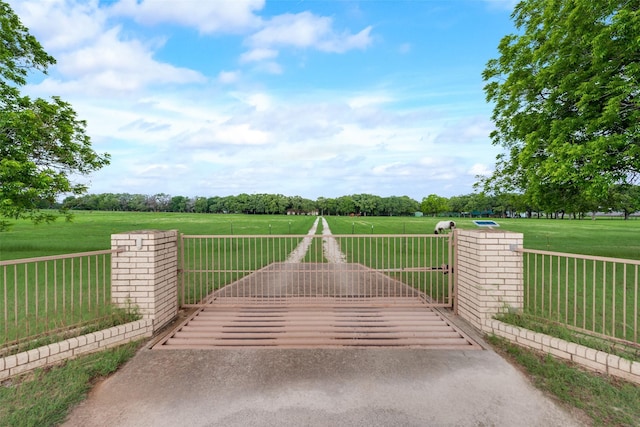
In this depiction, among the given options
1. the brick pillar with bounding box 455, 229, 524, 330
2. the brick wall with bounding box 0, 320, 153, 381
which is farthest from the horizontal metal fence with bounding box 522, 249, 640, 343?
the brick wall with bounding box 0, 320, 153, 381

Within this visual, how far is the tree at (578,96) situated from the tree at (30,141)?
18296mm

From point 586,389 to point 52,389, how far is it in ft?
18.4

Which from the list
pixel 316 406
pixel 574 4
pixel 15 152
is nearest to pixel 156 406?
pixel 316 406

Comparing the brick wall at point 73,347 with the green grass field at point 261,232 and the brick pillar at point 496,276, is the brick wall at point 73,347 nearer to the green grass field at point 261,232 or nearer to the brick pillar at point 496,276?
the brick pillar at point 496,276

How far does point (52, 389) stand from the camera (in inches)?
113

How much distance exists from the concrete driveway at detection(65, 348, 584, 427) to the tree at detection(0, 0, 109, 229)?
36.3ft

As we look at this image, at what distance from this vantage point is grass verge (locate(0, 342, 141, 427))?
2486 millimetres

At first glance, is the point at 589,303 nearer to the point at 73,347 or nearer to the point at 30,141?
the point at 73,347

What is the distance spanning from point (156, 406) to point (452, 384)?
308cm

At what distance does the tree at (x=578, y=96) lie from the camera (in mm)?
8094

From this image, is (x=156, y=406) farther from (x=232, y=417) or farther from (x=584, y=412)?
(x=584, y=412)

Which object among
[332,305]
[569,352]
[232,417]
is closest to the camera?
[232,417]

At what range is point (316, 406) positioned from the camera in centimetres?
266

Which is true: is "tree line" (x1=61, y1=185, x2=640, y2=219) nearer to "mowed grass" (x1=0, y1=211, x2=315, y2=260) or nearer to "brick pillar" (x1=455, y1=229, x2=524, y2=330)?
"mowed grass" (x1=0, y1=211, x2=315, y2=260)
